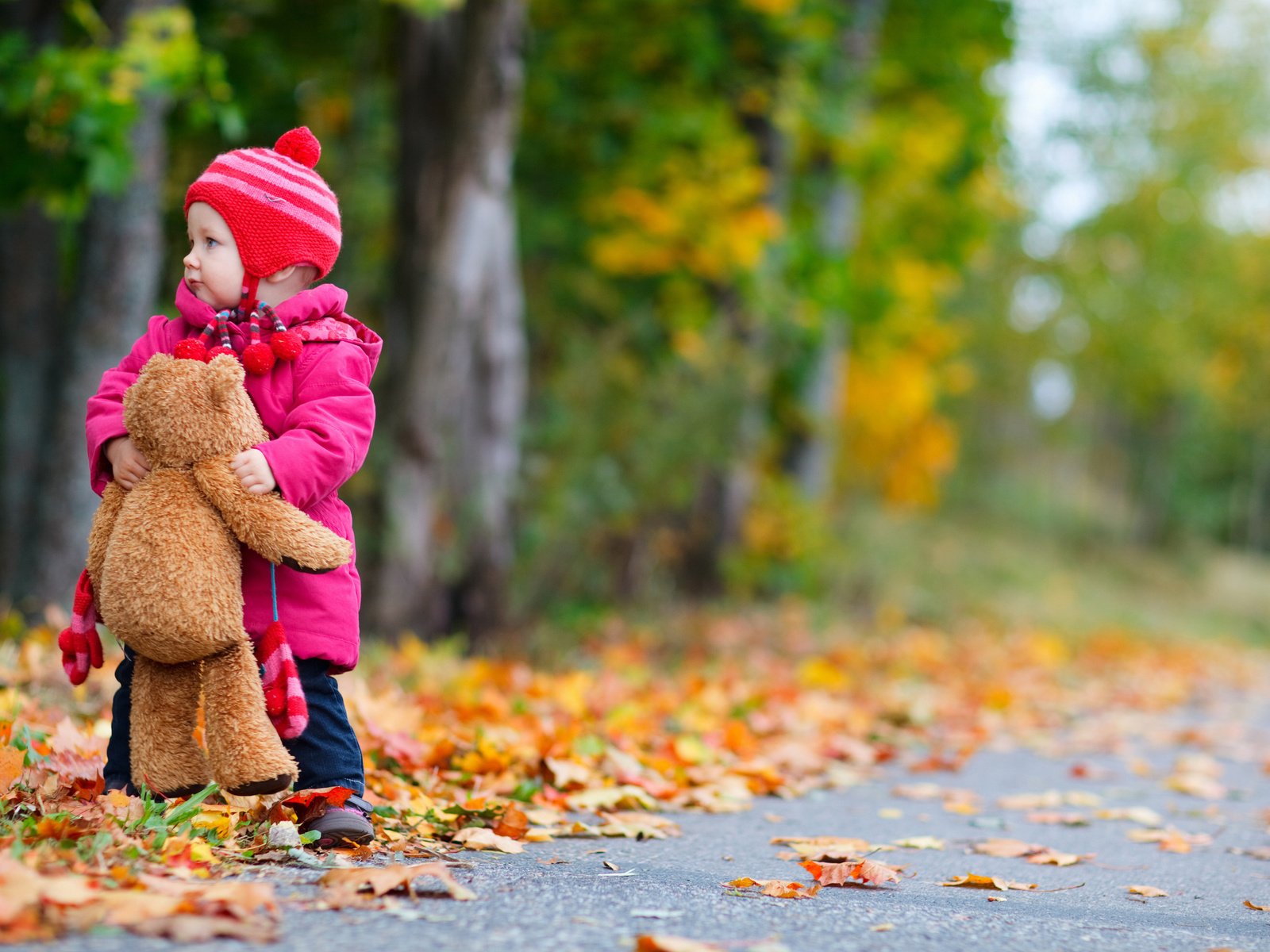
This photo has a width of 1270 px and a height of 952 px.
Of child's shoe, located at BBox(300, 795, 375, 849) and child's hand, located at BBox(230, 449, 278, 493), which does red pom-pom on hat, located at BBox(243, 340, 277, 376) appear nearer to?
child's hand, located at BBox(230, 449, 278, 493)

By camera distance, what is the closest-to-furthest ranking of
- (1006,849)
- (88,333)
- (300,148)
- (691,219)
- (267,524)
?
1. (267,524)
2. (300,148)
3. (1006,849)
4. (88,333)
5. (691,219)

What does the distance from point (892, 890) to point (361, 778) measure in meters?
1.31

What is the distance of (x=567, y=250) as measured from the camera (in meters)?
11.9

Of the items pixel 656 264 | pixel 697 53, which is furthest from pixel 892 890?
pixel 656 264

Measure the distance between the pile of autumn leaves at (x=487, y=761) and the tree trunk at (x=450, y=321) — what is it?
951 millimetres

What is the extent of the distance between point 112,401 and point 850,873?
210cm

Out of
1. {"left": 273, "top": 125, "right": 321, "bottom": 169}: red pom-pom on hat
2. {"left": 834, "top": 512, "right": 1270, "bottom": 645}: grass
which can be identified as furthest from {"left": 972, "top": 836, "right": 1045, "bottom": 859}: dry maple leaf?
{"left": 834, "top": 512, "right": 1270, "bottom": 645}: grass

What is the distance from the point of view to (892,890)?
9.88 ft

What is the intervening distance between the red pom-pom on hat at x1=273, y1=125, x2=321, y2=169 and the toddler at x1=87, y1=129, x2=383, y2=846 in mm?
18

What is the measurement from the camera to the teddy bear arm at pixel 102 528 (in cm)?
284

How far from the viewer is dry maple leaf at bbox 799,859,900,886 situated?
9.96 feet

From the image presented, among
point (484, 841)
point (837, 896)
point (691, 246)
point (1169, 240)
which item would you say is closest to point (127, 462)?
point (484, 841)

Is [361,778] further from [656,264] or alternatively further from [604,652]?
[656,264]

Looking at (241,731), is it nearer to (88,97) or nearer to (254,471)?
(254,471)
